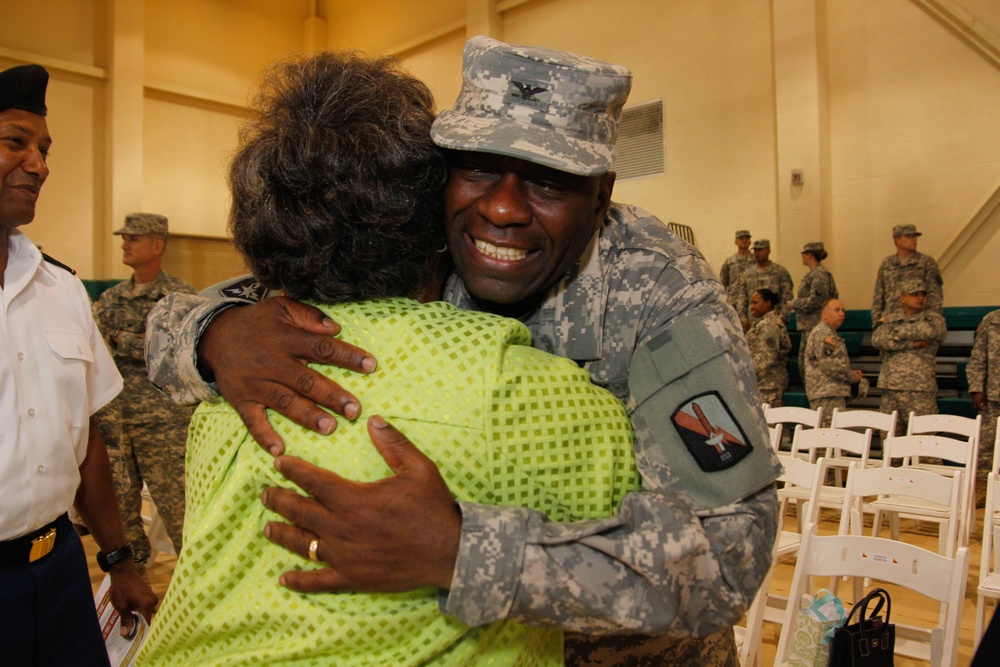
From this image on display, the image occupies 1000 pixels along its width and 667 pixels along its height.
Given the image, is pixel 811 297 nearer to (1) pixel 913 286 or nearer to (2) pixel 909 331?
(1) pixel 913 286

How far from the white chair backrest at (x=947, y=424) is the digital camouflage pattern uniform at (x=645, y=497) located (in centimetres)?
431

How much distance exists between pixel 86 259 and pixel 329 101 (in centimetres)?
1148

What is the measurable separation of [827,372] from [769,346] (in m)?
0.99

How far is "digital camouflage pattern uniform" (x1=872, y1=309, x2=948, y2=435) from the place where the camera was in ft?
21.9

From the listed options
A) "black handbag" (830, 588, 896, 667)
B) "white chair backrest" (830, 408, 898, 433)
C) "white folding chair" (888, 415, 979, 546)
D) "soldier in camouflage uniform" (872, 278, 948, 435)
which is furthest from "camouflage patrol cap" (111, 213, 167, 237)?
"soldier in camouflage uniform" (872, 278, 948, 435)

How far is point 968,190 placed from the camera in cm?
788

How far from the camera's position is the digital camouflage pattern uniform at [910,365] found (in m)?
6.68

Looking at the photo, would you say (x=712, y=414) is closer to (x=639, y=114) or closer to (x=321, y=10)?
(x=639, y=114)

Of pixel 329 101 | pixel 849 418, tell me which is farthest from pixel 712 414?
pixel 849 418

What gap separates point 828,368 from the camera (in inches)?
262

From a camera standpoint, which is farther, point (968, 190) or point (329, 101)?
point (968, 190)

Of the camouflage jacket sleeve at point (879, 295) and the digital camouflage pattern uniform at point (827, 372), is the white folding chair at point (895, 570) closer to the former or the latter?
the digital camouflage pattern uniform at point (827, 372)

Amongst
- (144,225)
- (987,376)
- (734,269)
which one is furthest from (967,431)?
(144,225)

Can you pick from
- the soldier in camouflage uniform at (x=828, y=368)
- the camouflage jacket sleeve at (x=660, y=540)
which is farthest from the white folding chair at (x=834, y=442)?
the camouflage jacket sleeve at (x=660, y=540)
